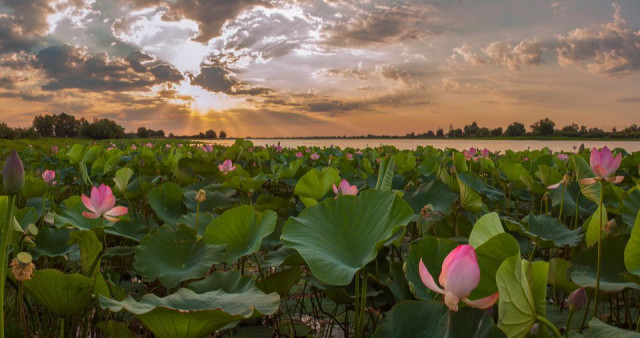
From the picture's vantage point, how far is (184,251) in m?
1.37

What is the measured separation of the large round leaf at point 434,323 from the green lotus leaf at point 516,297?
0.05m

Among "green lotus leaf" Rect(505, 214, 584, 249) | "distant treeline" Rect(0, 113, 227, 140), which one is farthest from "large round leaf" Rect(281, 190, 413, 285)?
"distant treeline" Rect(0, 113, 227, 140)

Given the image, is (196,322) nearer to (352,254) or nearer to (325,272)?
(325,272)

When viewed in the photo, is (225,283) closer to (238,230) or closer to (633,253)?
(238,230)

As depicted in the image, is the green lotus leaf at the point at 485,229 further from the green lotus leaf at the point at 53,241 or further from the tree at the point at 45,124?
the tree at the point at 45,124

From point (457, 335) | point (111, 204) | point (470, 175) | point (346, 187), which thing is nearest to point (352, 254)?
point (457, 335)

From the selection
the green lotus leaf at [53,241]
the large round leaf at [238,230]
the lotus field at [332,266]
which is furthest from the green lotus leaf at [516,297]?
the green lotus leaf at [53,241]

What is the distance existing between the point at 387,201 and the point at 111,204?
3.17 feet

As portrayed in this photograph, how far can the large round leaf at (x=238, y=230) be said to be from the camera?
1316 millimetres

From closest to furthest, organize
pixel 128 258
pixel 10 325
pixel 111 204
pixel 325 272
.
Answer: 1. pixel 325 272
2. pixel 10 325
3. pixel 111 204
4. pixel 128 258

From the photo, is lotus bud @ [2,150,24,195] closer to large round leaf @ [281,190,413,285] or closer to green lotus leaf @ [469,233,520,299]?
large round leaf @ [281,190,413,285]

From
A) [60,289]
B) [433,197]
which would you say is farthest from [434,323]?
[433,197]

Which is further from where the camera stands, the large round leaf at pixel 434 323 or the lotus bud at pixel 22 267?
the lotus bud at pixel 22 267

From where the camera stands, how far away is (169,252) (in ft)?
4.52
